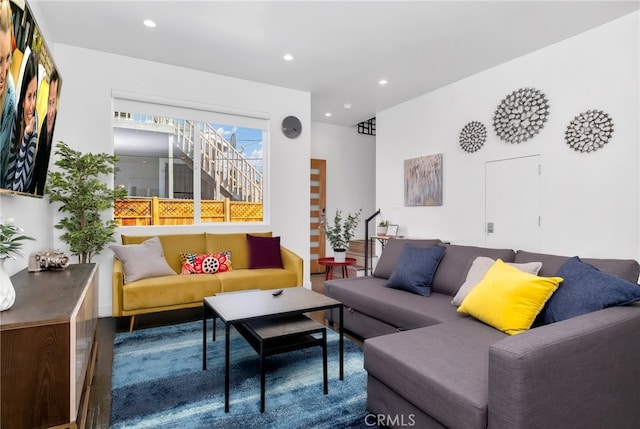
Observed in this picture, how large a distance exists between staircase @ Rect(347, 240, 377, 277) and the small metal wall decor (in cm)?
324

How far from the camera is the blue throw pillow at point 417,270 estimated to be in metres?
2.82

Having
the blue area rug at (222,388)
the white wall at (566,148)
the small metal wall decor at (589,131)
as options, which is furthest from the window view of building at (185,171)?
the small metal wall decor at (589,131)

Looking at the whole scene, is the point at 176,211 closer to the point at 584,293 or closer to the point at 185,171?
the point at 185,171

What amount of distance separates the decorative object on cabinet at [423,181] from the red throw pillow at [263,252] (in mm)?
2256

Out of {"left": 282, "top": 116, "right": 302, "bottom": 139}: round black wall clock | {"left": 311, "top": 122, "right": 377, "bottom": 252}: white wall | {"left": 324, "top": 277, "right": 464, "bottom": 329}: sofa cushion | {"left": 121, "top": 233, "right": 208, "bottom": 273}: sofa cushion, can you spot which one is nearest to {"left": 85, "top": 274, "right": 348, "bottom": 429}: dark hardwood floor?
{"left": 324, "top": 277, "right": 464, "bottom": 329}: sofa cushion

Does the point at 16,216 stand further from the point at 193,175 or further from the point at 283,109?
the point at 283,109

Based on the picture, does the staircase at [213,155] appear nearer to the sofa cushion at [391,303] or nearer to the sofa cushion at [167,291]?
the sofa cushion at [167,291]

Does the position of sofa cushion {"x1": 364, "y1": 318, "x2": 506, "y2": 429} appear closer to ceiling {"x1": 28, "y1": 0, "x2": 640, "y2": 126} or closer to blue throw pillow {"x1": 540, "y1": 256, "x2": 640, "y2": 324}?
blue throw pillow {"x1": 540, "y1": 256, "x2": 640, "y2": 324}

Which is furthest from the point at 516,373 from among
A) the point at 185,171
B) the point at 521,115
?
the point at 185,171

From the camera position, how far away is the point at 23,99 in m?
1.86

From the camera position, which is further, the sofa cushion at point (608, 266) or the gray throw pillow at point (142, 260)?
the gray throw pillow at point (142, 260)

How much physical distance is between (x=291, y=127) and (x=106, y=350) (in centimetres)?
346

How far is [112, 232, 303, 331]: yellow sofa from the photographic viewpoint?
125 inches

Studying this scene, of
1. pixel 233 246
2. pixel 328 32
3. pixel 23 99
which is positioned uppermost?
pixel 328 32
